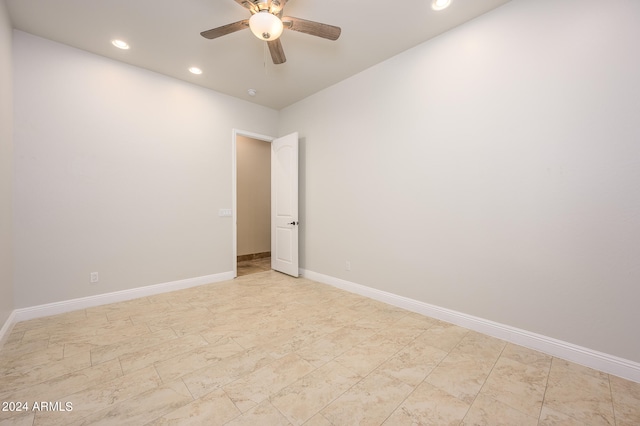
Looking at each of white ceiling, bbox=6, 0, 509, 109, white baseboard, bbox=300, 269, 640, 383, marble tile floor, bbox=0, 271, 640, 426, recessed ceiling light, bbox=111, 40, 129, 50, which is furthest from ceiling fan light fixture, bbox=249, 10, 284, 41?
white baseboard, bbox=300, 269, 640, 383

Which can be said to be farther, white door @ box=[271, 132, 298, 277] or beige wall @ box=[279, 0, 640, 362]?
white door @ box=[271, 132, 298, 277]

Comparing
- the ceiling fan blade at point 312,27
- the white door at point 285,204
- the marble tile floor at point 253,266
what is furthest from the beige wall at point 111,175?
the ceiling fan blade at point 312,27

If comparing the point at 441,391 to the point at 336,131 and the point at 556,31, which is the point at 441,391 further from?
the point at 336,131

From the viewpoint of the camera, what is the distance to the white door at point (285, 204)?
416cm

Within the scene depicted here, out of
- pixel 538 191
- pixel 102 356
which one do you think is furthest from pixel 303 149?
pixel 102 356

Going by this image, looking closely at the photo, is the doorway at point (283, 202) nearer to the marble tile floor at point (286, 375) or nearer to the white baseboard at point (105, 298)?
the white baseboard at point (105, 298)

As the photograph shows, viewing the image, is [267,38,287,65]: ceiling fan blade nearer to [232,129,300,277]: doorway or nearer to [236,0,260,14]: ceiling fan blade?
[236,0,260,14]: ceiling fan blade

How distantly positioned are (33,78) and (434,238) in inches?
183

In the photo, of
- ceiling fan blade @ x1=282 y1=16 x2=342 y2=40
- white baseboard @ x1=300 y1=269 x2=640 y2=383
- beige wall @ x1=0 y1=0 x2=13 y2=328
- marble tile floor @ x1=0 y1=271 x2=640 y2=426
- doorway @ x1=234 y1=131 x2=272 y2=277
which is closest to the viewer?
marble tile floor @ x1=0 y1=271 x2=640 y2=426

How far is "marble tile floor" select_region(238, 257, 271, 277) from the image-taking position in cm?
469

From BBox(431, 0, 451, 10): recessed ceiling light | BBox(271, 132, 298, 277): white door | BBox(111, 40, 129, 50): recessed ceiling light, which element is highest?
BBox(431, 0, 451, 10): recessed ceiling light

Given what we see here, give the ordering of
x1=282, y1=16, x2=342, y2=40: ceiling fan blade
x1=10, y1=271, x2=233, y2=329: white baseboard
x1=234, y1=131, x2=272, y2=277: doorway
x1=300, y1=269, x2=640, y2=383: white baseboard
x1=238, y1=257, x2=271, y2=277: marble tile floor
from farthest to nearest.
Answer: x1=234, y1=131, x2=272, y2=277: doorway → x1=238, y1=257, x2=271, y2=277: marble tile floor → x1=10, y1=271, x2=233, y2=329: white baseboard → x1=282, y1=16, x2=342, y2=40: ceiling fan blade → x1=300, y1=269, x2=640, y2=383: white baseboard

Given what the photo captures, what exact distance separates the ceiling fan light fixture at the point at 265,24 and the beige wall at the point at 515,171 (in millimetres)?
1645

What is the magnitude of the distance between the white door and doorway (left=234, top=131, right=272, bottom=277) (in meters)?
1.14
